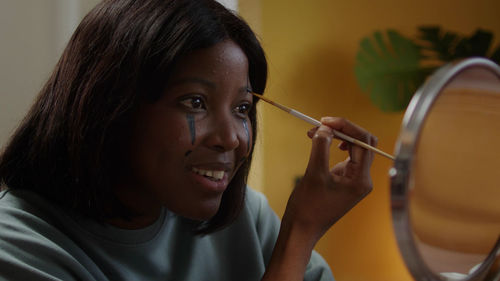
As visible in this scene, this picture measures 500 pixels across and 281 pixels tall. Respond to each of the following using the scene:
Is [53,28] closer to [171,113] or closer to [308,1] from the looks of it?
[171,113]

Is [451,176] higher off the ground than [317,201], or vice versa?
[451,176]

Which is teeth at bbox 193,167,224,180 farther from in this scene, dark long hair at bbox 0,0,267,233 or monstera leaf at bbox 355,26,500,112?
monstera leaf at bbox 355,26,500,112

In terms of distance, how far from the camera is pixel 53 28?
1.09 m

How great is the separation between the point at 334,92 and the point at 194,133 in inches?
48.0

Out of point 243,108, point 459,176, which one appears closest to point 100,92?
point 243,108

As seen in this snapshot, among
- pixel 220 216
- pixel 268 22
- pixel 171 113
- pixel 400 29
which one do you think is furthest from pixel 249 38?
pixel 400 29

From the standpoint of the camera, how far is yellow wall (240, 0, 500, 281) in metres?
1.68

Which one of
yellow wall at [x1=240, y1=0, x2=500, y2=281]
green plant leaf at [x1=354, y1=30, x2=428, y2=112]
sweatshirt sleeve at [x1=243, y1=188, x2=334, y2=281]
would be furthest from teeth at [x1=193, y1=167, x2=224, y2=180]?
green plant leaf at [x1=354, y1=30, x2=428, y2=112]

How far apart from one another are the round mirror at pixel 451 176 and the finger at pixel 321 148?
0.67ft

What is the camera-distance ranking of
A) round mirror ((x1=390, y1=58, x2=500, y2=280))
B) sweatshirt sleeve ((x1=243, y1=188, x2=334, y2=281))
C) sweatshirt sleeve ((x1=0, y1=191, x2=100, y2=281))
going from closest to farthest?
round mirror ((x1=390, y1=58, x2=500, y2=280)), sweatshirt sleeve ((x1=0, y1=191, x2=100, y2=281)), sweatshirt sleeve ((x1=243, y1=188, x2=334, y2=281))

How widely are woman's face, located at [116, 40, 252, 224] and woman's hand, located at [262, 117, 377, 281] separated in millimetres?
108

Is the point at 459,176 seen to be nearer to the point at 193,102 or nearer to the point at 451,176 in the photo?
the point at 451,176

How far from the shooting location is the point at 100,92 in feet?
2.19

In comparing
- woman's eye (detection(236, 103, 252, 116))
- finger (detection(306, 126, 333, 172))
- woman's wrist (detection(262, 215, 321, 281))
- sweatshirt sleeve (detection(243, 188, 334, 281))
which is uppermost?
woman's eye (detection(236, 103, 252, 116))
